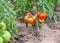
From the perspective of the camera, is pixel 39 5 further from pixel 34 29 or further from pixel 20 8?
pixel 34 29

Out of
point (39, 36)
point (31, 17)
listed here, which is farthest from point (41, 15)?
point (39, 36)

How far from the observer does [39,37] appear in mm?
3041

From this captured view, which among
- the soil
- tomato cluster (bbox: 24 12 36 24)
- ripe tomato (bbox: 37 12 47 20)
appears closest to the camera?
tomato cluster (bbox: 24 12 36 24)

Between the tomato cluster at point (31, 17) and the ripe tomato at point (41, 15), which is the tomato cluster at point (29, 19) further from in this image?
the ripe tomato at point (41, 15)

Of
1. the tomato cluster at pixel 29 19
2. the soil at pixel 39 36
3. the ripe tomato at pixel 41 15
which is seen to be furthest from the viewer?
the soil at pixel 39 36

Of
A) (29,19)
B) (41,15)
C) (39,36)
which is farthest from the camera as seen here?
(39,36)

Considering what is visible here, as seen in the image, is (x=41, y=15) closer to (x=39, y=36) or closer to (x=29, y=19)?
(x=29, y=19)

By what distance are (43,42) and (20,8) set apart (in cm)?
59

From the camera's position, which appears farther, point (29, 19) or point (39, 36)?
point (39, 36)

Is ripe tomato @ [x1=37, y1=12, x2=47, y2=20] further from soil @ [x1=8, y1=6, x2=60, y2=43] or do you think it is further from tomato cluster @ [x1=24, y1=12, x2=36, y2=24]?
soil @ [x1=8, y1=6, x2=60, y2=43]

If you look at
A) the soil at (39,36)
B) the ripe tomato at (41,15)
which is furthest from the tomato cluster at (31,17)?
the soil at (39,36)

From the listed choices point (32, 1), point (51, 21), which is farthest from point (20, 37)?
point (51, 21)

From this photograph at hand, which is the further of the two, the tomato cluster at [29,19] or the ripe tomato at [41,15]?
the ripe tomato at [41,15]

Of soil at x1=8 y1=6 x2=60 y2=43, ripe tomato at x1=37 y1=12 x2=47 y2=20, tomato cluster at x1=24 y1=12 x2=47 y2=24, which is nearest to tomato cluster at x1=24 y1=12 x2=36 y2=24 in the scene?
tomato cluster at x1=24 y1=12 x2=47 y2=24
